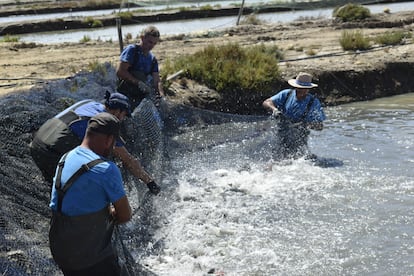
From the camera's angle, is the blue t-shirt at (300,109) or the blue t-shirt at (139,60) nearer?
the blue t-shirt at (139,60)

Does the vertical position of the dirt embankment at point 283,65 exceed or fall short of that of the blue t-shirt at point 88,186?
it falls short

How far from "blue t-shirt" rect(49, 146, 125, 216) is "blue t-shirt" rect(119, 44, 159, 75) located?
4451mm

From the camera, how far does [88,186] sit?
403 cm

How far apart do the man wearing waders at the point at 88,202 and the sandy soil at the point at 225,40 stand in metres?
7.10

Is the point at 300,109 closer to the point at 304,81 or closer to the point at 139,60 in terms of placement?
the point at 304,81

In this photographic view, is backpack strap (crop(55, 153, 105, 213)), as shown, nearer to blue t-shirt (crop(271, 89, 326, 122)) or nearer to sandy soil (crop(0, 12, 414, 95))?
blue t-shirt (crop(271, 89, 326, 122))

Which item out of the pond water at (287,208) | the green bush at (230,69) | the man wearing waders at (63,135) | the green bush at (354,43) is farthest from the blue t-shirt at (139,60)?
the green bush at (354,43)

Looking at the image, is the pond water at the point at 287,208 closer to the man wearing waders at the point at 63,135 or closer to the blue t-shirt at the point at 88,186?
the man wearing waders at the point at 63,135

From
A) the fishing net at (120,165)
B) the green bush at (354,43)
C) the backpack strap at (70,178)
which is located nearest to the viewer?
the backpack strap at (70,178)

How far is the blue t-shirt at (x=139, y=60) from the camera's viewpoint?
27.5 feet

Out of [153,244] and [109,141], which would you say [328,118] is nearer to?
[153,244]

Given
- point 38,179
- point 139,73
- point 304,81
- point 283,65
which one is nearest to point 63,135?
point 38,179

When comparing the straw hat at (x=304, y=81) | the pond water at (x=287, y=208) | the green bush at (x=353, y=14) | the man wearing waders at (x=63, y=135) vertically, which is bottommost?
the pond water at (x=287, y=208)

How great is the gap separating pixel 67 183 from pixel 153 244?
279cm
